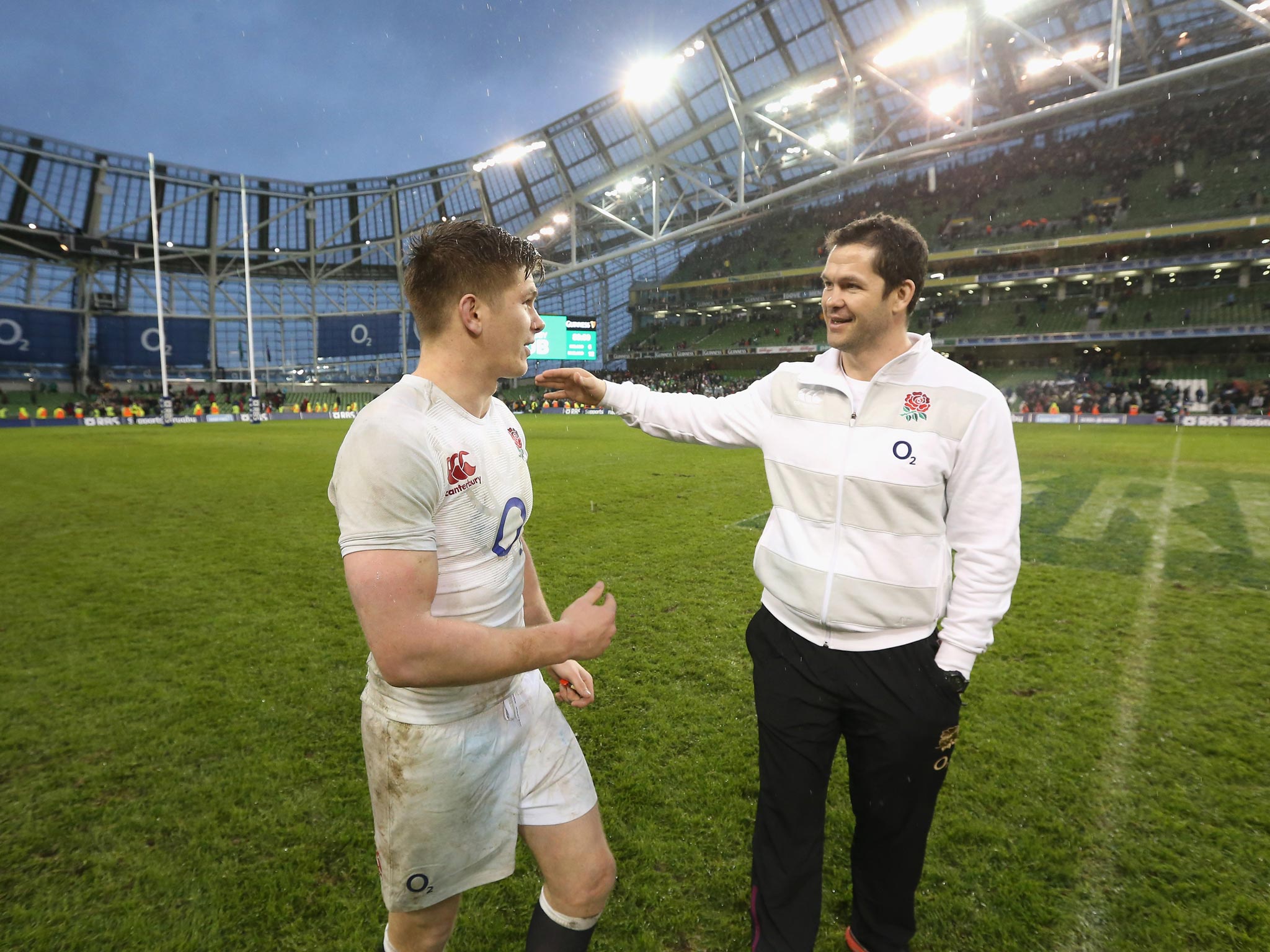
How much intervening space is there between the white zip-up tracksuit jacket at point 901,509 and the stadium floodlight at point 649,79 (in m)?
25.9

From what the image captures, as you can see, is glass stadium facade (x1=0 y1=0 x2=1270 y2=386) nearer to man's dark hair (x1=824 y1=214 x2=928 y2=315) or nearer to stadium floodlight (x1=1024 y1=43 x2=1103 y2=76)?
stadium floodlight (x1=1024 y1=43 x2=1103 y2=76)

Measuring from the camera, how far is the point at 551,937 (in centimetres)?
178

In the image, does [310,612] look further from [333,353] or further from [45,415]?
[333,353]

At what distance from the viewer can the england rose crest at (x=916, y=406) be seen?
6.75ft

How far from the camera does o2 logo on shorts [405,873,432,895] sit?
1659 millimetres

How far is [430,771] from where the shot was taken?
1.63 meters

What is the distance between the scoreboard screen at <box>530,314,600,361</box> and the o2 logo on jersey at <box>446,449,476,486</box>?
3321 cm

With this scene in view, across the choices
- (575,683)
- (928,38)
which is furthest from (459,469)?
(928,38)

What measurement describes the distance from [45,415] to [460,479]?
139 feet

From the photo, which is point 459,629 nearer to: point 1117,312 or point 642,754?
point 642,754

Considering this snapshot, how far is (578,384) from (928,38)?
2288cm

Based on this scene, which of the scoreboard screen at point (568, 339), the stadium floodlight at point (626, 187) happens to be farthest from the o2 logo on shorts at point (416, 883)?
the scoreboard screen at point (568, 339)

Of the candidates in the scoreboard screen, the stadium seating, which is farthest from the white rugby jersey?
the stadium seating

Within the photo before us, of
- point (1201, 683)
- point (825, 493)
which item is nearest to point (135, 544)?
point (825, 493)
